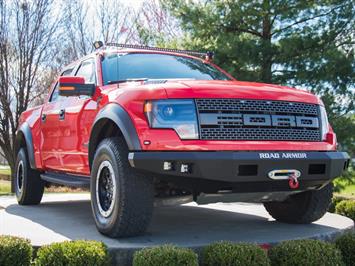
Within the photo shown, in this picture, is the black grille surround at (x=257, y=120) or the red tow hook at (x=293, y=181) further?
the red tow hook at (x=293, y=181)

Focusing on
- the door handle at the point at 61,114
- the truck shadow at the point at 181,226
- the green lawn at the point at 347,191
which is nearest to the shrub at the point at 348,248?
the truck shadow at the point at 181,226

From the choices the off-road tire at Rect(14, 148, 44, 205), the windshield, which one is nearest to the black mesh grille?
the windshield

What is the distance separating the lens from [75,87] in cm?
484

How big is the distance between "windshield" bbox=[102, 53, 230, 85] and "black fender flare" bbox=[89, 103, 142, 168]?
0.60 meters

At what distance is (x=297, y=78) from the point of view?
11.2m

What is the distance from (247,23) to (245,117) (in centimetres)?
815

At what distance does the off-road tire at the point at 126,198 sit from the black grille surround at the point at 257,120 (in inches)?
25.0

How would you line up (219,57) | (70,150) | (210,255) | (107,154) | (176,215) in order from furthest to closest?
(219,57) → (176,215) → (70,150) → (107,154) → (210,255)

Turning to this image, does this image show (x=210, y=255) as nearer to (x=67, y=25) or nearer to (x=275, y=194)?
(x=275, y=194)

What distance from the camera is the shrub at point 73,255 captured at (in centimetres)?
345

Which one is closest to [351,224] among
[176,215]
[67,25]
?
[176,215]

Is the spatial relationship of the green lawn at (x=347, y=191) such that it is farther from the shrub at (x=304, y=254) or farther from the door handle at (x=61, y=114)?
the shrub at (x=304, y=254)

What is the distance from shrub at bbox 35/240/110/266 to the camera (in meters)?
3.45

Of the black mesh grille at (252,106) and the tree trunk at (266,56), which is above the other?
the tree trunk at (266,56)
